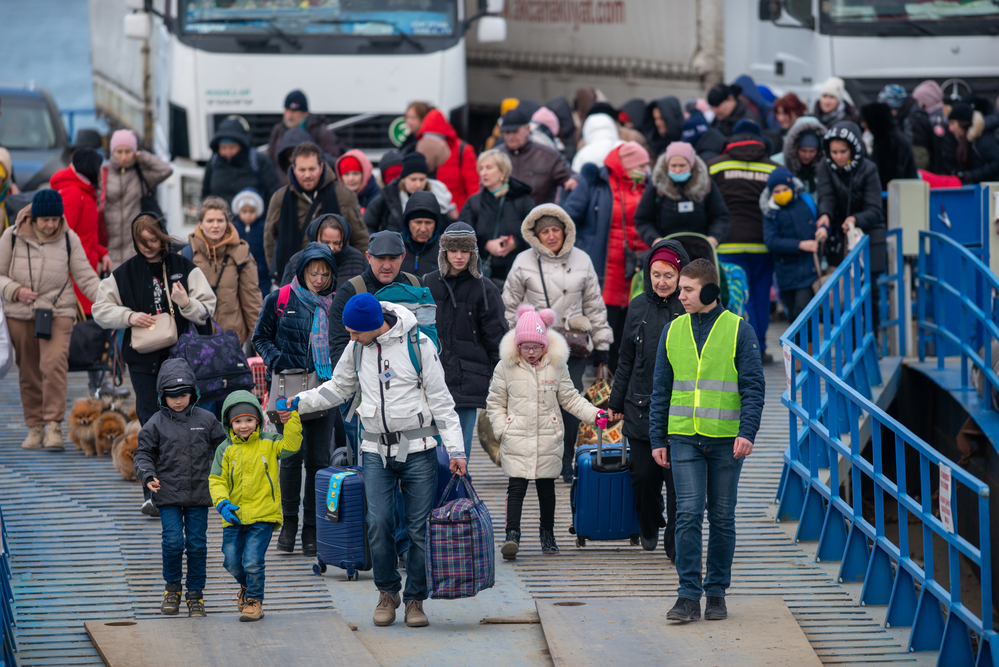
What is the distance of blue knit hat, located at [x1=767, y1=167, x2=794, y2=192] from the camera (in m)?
10.5

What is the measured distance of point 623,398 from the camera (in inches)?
281

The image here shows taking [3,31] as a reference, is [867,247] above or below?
below

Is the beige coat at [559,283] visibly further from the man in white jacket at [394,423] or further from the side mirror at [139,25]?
the side mirror at [139,25]

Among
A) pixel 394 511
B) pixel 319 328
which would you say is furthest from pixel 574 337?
pixel 394 511

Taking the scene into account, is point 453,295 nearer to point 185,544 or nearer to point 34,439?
point 185,544

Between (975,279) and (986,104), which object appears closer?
(975,279)

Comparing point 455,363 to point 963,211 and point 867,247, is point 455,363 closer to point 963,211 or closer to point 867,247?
point 867,247

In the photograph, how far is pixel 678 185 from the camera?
31.9 feet

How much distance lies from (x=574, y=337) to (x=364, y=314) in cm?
270

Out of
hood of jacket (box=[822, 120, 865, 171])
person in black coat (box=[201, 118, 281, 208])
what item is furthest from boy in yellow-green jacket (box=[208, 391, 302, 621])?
hood of jacket (box=[822, 120, 865, 171])

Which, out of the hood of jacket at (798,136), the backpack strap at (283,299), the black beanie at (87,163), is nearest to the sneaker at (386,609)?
the backpack strap at (283,299)

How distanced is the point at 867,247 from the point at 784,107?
4.26 metres

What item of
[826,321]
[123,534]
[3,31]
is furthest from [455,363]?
[3,31]

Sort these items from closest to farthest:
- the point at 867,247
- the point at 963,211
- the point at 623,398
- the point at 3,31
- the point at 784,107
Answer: the point at 623,398, the point at 867,247, the point at 963,211, the point at 784,107, the point at 3,31
